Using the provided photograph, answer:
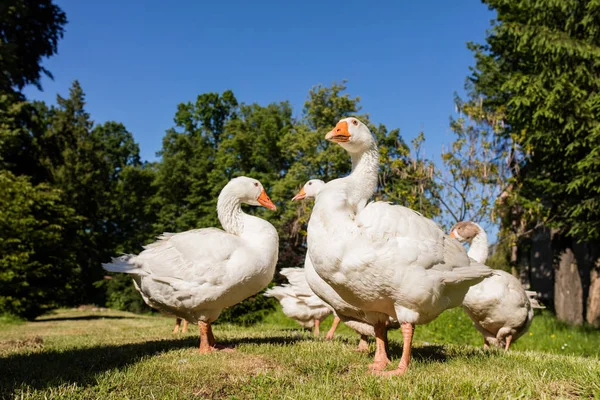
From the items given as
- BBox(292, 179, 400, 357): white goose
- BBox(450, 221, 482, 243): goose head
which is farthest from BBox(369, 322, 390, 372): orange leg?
BBox(450, 221, 482, 243): goose head

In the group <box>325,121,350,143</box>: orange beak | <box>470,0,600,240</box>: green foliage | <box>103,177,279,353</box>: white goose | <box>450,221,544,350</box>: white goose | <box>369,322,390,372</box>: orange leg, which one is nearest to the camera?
<box>369,322,390,372</box>: orange leg

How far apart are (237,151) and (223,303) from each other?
2396cm

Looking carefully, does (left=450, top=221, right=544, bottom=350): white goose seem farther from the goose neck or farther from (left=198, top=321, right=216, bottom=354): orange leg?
(left=198, top=321, right=216, bottom=354): orange leg

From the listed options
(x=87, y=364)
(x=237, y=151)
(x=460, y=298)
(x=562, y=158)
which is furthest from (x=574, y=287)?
(x=237, y=151)

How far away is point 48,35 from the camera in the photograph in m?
22.5

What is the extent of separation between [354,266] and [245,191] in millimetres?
3026

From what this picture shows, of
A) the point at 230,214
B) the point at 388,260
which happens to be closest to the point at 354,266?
the point at 388,260

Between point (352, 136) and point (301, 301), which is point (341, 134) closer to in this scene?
point (352, 136)

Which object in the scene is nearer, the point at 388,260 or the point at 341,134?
the point at 388,260

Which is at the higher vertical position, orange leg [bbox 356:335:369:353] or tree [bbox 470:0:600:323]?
tree [bbox 470:0:600:323]

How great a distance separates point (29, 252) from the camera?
15.8 m

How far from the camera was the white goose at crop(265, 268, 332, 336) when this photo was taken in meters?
8.95

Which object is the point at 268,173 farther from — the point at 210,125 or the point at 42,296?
the point at 42,296

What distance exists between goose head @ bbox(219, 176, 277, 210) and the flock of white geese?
0.05 ft
